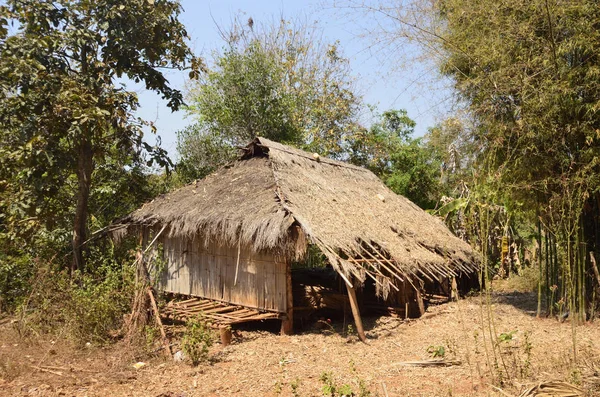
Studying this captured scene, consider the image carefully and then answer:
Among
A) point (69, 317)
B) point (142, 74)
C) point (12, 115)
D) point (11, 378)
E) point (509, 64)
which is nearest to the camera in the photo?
point (11, 378)

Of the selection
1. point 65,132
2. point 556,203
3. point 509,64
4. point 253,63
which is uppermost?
point 253,63

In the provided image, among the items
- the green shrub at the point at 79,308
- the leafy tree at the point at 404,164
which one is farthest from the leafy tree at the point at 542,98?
the leafy tree at the point at 404,164

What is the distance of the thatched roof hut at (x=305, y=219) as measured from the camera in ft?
24.0

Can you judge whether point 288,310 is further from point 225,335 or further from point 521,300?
point 521,300

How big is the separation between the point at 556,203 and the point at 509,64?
219cm

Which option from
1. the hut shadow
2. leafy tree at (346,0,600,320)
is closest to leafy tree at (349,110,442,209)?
the hut shadow

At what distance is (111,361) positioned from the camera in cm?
599

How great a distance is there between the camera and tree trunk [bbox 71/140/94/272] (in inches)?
381

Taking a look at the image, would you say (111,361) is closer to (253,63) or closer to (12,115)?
(12,115)

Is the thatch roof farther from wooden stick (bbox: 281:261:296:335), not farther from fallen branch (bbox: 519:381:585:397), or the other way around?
fallen branch (bbox: 519:381:585:397)

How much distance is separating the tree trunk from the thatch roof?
87cm

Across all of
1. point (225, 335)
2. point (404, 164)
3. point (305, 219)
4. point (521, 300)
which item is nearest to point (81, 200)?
point (225, 335)

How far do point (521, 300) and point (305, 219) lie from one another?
18.8 ft

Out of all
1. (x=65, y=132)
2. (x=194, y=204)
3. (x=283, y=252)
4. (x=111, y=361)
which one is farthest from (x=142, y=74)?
(x=111, y=361)
